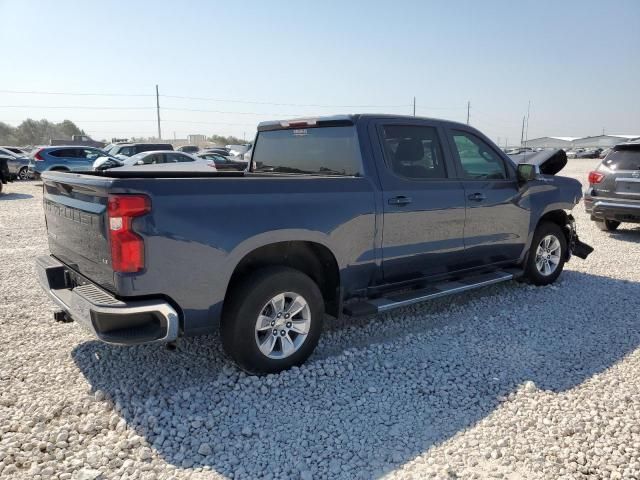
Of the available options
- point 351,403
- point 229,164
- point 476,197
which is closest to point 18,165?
point 229,164

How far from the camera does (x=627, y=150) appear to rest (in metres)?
8.94

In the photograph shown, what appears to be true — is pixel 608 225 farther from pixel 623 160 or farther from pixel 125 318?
pixel 125 318

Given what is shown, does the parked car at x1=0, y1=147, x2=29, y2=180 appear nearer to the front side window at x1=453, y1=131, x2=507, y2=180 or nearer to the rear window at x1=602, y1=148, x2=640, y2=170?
the front side window at x1=453, y1=131, x2=507, y2=180

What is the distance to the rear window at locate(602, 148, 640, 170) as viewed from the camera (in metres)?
8.73

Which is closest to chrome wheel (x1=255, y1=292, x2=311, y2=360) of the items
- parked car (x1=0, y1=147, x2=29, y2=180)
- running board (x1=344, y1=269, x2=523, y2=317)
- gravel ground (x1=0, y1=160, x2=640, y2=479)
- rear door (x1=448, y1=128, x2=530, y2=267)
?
gravel ground (x1=0, y1=160, x2=640, y2=479)

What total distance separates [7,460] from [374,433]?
2052 millimetres

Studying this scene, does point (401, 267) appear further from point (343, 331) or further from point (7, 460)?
point (7, 460)

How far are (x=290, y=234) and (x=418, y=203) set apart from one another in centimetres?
138

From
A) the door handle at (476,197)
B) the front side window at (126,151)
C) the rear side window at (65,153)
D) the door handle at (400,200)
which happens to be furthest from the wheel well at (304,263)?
the front side window at (126,151)

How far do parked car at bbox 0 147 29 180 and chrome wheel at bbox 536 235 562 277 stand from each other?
2337 cm

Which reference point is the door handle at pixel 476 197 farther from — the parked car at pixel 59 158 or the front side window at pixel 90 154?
the front side window at pixel 90 154

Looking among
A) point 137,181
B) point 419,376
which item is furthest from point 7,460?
point 419,376

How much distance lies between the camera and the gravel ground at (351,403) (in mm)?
2721

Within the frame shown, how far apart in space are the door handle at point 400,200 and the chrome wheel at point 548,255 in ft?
8.19
